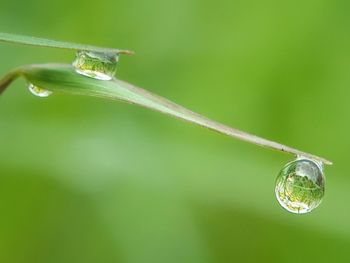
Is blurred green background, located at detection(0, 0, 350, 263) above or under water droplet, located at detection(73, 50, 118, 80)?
above

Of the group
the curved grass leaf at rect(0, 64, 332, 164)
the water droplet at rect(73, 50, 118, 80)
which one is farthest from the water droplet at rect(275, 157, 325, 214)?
the water droplet at rect(73, 50, 118, 80)

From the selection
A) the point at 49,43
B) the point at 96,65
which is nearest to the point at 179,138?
the point at 96,65

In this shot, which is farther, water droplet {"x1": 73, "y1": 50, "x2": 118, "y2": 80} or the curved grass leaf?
water droplet {"x1": 73, "y1": 50, "x2": 118, "y2": 80}

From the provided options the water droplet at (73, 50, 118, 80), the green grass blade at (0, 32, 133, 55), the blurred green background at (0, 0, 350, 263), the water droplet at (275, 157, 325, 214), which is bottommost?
the green grass blade at (0, 32, 133, 55)

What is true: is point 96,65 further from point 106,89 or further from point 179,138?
point 179,138

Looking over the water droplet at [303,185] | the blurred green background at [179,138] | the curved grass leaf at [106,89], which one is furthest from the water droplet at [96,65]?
the blurred green background at [179,138]

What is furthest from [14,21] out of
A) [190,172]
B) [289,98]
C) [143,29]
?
[289,98]

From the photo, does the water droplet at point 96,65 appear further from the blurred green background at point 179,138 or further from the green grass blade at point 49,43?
the blurred green background at point 179,138

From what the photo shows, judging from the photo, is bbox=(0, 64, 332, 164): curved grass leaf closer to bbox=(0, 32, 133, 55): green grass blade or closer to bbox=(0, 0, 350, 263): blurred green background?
bbox=(0, 32, 133, 55): green grass blade
